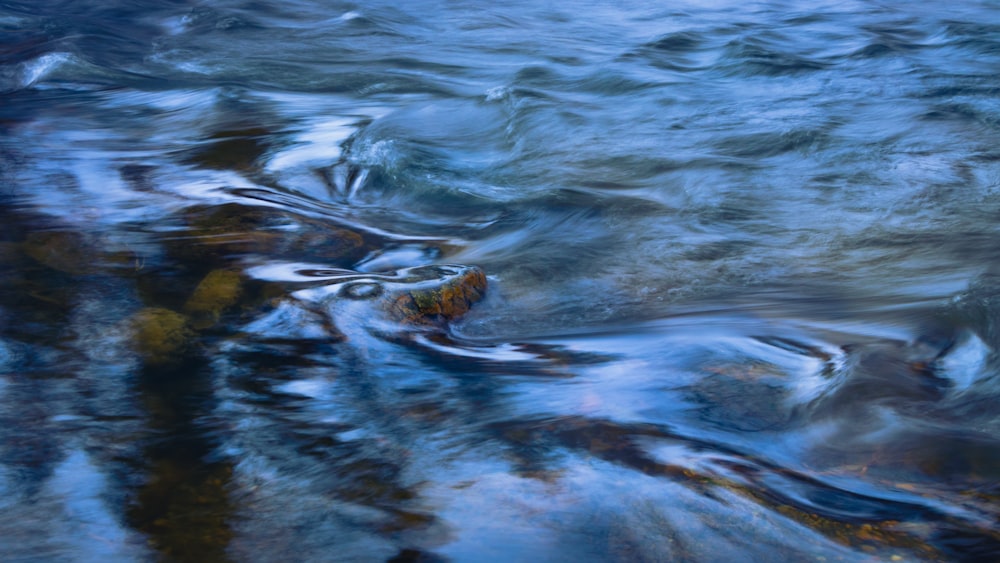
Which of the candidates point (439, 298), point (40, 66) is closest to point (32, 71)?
point (40, 66)

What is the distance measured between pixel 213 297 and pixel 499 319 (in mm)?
1213

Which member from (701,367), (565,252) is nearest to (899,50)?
(565,252)

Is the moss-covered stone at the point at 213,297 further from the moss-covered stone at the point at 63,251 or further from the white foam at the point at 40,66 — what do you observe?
the white foam at the point at 40,66

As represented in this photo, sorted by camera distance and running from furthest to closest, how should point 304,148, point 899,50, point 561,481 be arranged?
point 899,50 → point 304,148 → point 561,481

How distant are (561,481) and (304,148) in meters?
4.27

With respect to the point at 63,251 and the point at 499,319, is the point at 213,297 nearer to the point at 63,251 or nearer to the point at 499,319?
the point at 63,251

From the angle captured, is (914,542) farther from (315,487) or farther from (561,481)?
(315,487)

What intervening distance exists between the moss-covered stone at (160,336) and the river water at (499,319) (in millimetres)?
17

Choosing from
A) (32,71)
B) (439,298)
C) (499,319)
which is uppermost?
(32,71)

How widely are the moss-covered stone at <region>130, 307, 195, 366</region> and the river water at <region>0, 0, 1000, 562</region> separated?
2 centimetres

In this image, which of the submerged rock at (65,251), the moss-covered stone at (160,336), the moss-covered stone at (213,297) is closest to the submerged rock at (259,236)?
the moss-covered stone at (213,297)

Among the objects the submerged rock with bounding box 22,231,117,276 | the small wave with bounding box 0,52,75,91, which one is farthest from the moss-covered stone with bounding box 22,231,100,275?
the small wave with bounding box 0,52,75,91

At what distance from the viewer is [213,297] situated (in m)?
3.74

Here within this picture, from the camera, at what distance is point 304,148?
6184 mm
